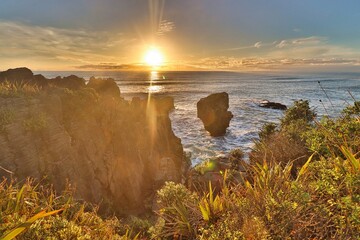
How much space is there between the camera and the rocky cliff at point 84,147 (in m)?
9.30

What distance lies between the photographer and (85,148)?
482 inches

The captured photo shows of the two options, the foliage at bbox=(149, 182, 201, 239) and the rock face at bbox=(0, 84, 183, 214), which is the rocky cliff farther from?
the foliage at bbox=(149, 182, 201, 239)

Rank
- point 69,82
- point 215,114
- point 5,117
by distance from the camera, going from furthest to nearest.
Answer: point 215,114, point 69,82, point 5,117

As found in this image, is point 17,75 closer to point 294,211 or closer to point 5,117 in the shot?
point 5,117

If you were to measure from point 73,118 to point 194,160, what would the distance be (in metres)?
18.2

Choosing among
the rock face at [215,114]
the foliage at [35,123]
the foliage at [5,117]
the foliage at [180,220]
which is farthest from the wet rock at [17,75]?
the rock face at [215,114]

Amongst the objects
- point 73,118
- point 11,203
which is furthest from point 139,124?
point 11,203

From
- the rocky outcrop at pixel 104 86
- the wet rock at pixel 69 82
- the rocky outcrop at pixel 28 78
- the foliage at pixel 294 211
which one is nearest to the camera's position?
the foliage at pixel 294 211

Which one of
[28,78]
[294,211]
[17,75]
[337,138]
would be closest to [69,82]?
[28,78]

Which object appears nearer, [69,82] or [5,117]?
[5,117]

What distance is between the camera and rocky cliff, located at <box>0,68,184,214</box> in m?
9.30

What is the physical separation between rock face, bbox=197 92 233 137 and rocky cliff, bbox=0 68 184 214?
70.0 feet

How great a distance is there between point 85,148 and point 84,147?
8 centimetres

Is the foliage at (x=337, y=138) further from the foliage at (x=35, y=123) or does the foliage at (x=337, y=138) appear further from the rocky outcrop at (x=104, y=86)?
the rocky outcrop at (x=104, y=86)
